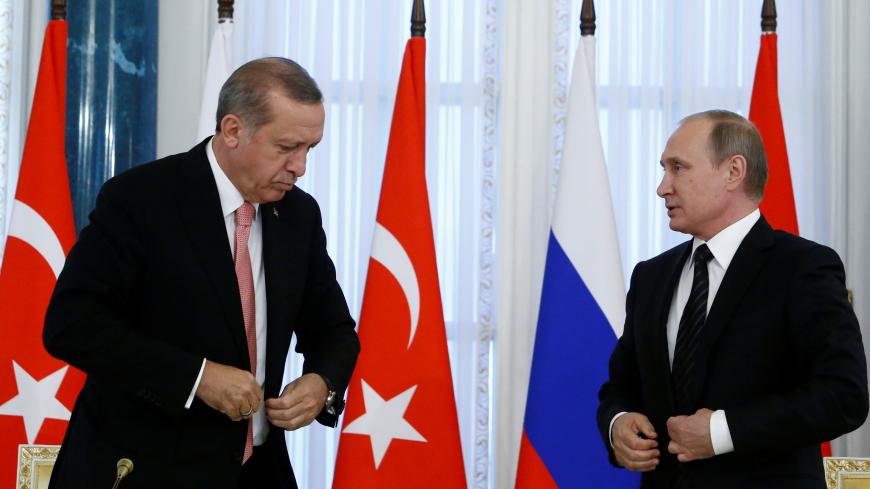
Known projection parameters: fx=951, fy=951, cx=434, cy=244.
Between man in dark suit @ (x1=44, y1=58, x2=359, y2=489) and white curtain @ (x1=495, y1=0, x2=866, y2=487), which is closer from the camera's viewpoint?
man in dark suit @ (x1=44, y1=58, x2=359, y2=489)

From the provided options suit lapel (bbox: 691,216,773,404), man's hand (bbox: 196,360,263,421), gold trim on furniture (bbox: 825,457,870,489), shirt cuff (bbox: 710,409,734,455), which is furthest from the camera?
gold trim on furniture (bbox: 825,457,870,489)

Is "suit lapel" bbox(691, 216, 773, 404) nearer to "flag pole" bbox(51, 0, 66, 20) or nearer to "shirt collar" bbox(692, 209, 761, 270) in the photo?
"shirt collar" bbox(692, 209, 761, 270)

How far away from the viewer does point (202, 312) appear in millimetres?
2037

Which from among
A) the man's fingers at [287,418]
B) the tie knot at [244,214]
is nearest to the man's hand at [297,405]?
the man's fingers at [287,418]

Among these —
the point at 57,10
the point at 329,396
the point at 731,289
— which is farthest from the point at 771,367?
the point at 57,10

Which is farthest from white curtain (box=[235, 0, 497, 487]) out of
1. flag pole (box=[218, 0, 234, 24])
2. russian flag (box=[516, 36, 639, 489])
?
russian flag (box=[516, 36, 639, 489])

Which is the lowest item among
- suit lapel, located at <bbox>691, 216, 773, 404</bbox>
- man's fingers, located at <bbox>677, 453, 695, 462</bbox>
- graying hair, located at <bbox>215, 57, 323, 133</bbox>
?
man's fingers, located at <bbox>677, 453, 695, 462</bbox>

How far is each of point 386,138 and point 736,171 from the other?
204 centimetres

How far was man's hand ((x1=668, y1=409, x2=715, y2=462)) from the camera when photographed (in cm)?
215

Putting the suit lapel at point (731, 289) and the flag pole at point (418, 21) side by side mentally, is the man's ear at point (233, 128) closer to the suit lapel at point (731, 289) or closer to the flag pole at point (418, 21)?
the suit lapel at point (731, 289)

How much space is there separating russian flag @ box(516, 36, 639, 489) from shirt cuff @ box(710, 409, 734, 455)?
129 centimetres

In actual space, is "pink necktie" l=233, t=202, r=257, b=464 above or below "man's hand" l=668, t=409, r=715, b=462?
above

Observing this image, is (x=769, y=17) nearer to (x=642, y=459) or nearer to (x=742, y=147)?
(x=742, y=147)

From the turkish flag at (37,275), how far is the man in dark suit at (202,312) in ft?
4.89
